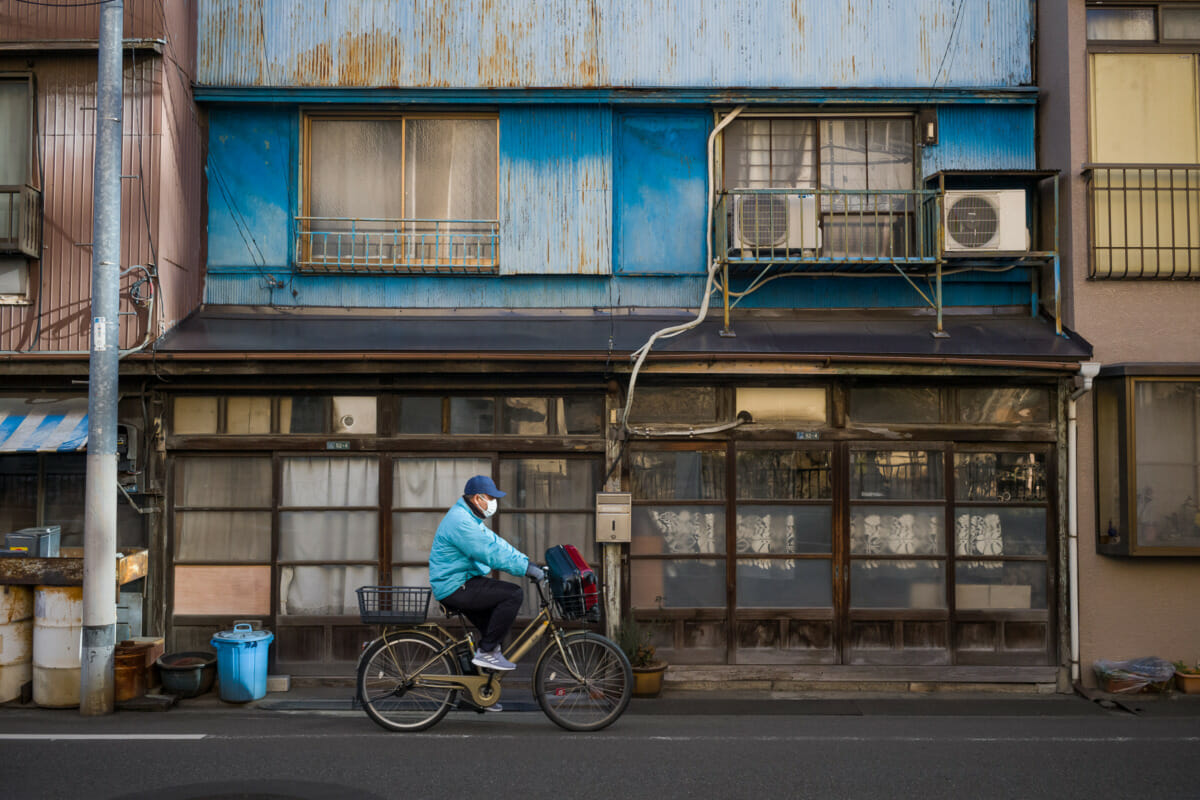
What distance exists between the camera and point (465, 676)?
26.1 ft

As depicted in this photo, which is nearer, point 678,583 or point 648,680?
point 648,680

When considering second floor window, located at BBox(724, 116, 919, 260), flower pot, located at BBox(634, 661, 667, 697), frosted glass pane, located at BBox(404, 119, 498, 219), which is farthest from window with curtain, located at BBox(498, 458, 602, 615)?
second floor window, located at BBox(724, 116, 919, 260)

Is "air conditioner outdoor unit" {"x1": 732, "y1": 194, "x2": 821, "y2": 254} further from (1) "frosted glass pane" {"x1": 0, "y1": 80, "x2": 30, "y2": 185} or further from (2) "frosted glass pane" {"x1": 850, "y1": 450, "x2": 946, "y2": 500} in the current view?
(1) "frosted glass pane" {"x1": 0, "y1": 80, "x2": 30, "y2": 185}

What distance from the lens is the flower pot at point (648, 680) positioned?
9.68 meters

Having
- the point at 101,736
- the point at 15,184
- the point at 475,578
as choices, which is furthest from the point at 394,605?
the point at 15,184

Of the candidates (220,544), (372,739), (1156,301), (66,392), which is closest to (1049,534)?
(1156,301)

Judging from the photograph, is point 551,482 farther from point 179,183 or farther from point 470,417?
point 179,183

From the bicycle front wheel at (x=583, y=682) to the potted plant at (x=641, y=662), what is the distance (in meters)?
1.57

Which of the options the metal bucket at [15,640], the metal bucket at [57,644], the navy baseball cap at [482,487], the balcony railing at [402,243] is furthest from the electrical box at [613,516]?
the metal bucket at [15,640]

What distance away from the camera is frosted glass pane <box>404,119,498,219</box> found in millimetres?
11492

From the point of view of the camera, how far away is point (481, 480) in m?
7.86

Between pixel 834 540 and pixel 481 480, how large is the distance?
4441 mm

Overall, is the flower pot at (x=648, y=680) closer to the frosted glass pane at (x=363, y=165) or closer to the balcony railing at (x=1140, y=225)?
the frosted glass pane at (x=363, y=165)

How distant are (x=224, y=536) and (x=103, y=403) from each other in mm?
2290
